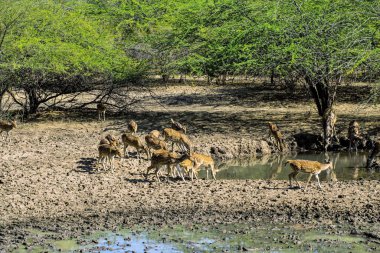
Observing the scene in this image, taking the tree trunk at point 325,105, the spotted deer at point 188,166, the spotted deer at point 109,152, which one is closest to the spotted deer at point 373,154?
the tree trunk at point 325,105

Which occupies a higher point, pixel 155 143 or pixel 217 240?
pixel 155 143

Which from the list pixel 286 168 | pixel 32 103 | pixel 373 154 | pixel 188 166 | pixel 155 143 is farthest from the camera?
pixel 32 103

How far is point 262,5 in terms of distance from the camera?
22328 mm

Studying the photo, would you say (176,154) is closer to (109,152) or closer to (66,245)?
(109,152)

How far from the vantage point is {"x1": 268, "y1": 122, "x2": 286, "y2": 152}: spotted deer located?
2059 centimetres

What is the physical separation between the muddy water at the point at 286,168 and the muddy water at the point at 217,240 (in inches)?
178

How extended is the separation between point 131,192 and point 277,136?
6495 mm

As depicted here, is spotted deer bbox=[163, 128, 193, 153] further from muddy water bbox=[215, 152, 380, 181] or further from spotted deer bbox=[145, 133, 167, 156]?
muddy water bbox=[215, 152, 380, 181]

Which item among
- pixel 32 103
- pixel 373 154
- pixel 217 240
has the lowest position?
pixel 217 240

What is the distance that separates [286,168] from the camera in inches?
754

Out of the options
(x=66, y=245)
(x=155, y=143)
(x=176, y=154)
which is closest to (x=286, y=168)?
(x=155, y=143)

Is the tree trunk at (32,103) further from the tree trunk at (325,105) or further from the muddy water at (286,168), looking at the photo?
the tree trunk at (325,105)

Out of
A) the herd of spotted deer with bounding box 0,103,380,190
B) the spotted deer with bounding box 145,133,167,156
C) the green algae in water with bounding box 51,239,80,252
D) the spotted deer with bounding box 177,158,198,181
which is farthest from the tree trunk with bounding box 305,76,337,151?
the green algae in water with bounding box 51,239,80,252

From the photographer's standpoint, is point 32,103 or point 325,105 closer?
point 325,105
